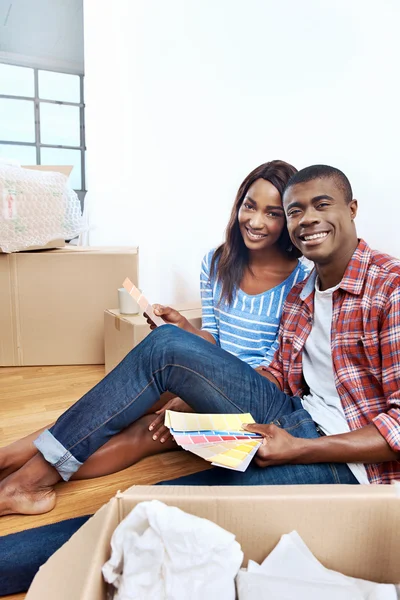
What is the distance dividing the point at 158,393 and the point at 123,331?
28.4 inches

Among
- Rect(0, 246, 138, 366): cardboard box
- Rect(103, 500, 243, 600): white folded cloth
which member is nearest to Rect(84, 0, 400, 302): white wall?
Rect(0, 246, 138, 366): cardboard box

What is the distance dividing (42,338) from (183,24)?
1.38m

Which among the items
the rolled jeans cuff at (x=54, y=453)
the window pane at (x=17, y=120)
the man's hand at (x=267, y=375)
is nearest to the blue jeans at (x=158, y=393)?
the rolled jeans cuff at (x=54, y=453)

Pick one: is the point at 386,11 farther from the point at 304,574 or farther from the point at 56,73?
the point at 56,73

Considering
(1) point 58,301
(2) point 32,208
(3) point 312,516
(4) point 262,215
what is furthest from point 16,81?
(3) point 312,516

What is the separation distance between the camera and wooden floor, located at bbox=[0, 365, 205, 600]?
1053 mm

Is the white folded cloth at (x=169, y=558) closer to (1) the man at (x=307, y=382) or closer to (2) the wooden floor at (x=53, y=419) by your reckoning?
(1) the man at (x=307, y=382)

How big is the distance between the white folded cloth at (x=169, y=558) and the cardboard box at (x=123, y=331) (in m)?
0.99

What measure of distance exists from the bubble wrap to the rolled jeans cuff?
1092 mm

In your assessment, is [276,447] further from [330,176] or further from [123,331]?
[123,331]

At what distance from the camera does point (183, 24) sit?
75.9 inches

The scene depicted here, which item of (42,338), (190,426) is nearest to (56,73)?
(42,338)

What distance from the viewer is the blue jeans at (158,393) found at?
0.95 meters

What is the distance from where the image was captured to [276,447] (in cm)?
81
